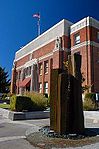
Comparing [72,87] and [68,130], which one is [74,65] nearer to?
[72,87]

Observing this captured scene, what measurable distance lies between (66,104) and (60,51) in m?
24.4

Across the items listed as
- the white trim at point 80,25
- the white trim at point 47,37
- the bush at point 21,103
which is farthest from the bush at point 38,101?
the white trim at point 47,37

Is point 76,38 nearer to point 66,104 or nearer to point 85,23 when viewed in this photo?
point 85,23

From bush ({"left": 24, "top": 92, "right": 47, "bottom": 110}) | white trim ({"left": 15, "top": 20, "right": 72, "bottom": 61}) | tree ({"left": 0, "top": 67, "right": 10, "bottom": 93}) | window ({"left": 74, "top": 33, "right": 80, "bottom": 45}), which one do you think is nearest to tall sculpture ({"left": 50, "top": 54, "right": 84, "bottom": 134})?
bush ({"left": 24, "top": 92, "right": 47, "bottom": 110})

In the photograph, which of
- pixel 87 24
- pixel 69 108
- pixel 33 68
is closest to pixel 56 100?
pixel 69 108

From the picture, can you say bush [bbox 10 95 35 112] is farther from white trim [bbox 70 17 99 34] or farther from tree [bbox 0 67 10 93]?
tree [bbox 0 67 10 93]

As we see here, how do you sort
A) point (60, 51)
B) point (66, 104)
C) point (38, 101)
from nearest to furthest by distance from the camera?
point (66, 104), point (38, 101), point (60, 51)

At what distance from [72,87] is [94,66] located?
21.0 metres

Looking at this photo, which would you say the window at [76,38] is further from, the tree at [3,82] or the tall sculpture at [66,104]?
the tree at [3,82]

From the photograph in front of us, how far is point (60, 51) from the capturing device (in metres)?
32.7

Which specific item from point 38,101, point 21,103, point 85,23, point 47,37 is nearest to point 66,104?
point 21,103

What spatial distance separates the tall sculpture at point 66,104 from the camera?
8.60m

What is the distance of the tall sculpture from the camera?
8.60 meters

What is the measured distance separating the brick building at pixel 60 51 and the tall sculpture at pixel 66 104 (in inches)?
766
